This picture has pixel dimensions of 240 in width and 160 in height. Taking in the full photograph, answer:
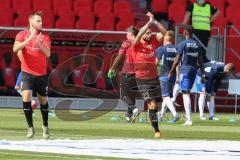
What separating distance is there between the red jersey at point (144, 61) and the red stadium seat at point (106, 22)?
1276 cm

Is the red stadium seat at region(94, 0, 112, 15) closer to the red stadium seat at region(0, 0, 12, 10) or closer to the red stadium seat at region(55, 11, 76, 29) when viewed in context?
the red stadium seat at region(55, 11, 76, 29)

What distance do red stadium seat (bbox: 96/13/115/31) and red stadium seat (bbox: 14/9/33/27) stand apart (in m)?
2.34

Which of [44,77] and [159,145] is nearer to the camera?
[159,145]

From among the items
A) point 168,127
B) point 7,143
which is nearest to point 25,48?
point 7,143

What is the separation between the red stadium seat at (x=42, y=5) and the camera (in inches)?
1289

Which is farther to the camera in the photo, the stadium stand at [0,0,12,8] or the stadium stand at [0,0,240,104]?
the stadium stand at [0,0,12,8]

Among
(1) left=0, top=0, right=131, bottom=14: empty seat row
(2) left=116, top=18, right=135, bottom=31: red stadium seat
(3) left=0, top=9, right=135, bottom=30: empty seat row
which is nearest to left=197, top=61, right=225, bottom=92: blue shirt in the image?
(2) left=116, top=18, right=135, bottom=31: red stadium seat

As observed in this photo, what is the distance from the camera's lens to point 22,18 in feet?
104

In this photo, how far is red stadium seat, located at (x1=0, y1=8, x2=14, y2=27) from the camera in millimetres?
31312

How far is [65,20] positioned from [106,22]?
142 cm

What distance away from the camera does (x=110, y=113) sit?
28.2 m

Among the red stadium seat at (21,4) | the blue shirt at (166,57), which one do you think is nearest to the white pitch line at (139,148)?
the blue shirt at (166,57)

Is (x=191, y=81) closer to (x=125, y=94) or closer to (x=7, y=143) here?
(x=125, y=94)

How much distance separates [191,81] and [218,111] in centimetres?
776
